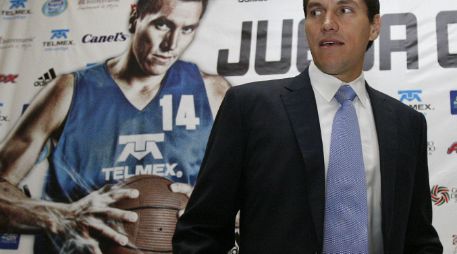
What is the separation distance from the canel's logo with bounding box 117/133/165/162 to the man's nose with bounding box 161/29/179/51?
47 cm

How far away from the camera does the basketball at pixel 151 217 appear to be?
7.61 ft

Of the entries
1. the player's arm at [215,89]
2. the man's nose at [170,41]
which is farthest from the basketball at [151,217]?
the man's nose at [170,41]

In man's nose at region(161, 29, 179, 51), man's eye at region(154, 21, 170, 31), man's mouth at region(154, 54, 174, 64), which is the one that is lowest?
man's mouth at region(154, 54, 174, 64)

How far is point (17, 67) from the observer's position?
281 cm

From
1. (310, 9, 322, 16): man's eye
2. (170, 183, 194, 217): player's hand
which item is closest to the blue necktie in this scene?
(310, 9, 322, 16): man's eye

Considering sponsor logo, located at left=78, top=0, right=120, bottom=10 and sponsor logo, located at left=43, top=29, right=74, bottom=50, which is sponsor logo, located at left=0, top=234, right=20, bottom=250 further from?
sponsor logo, located at left=78, top=0, right=120, bottom=10

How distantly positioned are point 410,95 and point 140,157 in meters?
1.30

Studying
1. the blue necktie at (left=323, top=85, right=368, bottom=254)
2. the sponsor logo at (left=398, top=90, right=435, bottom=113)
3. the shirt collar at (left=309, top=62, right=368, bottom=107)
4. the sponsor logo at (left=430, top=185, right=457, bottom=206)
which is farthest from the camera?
the sponsor logo at (left=398, top=90, right=435, bottom=113)

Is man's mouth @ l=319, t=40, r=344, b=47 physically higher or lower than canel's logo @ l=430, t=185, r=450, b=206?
higher

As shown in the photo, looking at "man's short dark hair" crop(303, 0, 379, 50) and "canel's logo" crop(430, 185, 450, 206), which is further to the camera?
"canel's logo" crop(430, 185, 450, 206)

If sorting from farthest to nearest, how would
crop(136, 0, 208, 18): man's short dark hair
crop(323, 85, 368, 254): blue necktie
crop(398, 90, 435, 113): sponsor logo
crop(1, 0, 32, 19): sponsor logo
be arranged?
1. crop(1, 0, 32, 19): sponsor logo
2. crop(136, 0, 208, 18): man's short dark hair
3. crop(398, 90, 435, 113): sponsor logo
4. crop(323, 85, 368, 254): blue necktie

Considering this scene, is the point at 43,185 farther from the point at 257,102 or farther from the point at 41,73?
the point at 257,102

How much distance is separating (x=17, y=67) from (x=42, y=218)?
0.89 metres

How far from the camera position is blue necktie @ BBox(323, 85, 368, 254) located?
92cm
